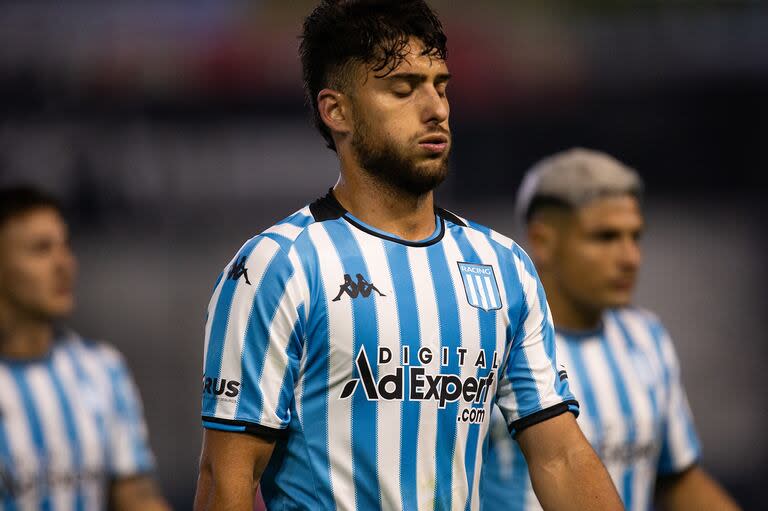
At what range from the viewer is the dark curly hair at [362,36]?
9.18ft

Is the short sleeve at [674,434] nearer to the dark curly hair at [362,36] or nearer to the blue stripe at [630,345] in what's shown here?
the blue stripe at [630,345]

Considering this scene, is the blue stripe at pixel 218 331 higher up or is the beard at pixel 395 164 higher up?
the beard at pixel 395 164

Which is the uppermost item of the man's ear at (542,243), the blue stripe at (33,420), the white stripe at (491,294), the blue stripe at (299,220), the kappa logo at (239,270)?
the man's ear at (542,243)

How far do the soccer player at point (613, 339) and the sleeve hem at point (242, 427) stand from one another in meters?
1.79

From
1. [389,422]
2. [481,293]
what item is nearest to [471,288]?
[481,293]

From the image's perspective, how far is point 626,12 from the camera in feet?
35.5

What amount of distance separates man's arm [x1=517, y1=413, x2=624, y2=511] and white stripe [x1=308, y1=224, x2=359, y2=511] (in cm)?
44

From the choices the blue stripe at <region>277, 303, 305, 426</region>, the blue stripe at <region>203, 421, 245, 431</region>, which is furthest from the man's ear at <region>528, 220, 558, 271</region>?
the blue stripe at <region>203, 421, 245, 431</region>

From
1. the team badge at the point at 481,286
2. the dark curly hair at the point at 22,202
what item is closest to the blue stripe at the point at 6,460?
the dark curly hair at the point at 22,202

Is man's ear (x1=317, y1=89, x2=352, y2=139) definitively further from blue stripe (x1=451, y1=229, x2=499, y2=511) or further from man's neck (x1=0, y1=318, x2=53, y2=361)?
man's neck (x1=0, y1=318, x2=53, y2=361)

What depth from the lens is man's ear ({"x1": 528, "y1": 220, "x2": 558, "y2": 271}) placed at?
4535mm

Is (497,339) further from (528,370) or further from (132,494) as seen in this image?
(132,494)

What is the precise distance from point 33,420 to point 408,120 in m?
2.81

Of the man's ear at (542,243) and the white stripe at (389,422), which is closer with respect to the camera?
the white stripe at (389,422)
